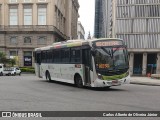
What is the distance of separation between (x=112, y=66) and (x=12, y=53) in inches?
2457

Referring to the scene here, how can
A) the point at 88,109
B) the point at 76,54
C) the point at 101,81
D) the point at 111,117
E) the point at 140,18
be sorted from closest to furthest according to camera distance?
the point at 111,117
the point at 88,109
the point at 101,81
the point at 76,54
the point at 140,18

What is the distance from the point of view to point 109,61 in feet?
64.6

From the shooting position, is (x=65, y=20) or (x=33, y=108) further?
(x=65, y=20)

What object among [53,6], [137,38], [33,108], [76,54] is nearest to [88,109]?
[33,108]

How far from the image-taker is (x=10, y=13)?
263ft

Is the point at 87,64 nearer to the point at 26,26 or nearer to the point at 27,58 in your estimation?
the point at 26,26

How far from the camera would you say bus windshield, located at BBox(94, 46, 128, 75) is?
1971cm

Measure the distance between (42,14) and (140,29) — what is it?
75.4 feet

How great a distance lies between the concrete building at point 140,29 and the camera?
72.6 metres

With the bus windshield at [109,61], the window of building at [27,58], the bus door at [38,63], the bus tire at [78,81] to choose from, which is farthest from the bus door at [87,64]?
the window of building at [27,58]

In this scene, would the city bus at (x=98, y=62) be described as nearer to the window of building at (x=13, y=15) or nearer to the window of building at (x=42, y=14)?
the window of building at (x=42, y=14)

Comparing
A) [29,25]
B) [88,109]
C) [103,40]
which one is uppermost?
[29,25]

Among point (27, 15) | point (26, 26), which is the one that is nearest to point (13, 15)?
point (27, 15)

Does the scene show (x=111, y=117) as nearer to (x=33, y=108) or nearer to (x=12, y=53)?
(x=33, y=108)
